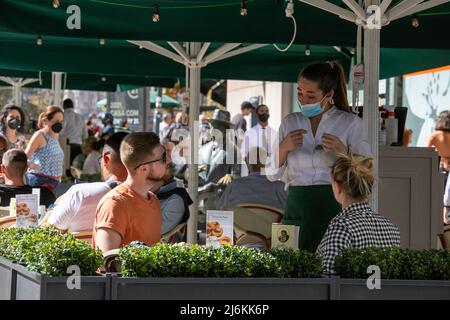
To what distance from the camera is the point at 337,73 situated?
16.5 feet

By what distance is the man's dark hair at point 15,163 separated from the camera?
764 centimetres

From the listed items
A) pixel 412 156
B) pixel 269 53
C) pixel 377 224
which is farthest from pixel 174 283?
pixel 269 53

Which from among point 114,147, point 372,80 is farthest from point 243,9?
point 114,147

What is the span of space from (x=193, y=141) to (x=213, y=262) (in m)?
5.42

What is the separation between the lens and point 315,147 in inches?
197

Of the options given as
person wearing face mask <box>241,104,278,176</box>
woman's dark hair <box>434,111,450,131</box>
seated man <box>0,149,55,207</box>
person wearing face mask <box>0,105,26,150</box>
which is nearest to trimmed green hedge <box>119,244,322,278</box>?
seated man <box>0,149,55,207</box>

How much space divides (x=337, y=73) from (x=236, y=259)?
5.61ft

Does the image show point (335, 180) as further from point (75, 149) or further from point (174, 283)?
point (75, 149)

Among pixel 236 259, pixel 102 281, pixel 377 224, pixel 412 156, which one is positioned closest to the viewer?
pixel 102 281

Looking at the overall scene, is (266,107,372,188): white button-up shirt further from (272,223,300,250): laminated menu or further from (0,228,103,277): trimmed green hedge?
(0,228,103,277): trimmed green hedge

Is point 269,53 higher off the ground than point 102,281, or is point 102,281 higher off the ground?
point 269,53

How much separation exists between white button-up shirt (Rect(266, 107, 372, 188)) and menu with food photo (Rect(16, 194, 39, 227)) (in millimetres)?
1666

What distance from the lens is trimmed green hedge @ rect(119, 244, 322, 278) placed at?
3.51 meters
